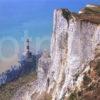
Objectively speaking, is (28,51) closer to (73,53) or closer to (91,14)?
(91,14)

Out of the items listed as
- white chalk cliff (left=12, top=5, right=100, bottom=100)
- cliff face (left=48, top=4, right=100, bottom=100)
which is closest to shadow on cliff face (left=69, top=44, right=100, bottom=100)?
white chalk cliff (left=12, top=5, right=100, bottom=100)

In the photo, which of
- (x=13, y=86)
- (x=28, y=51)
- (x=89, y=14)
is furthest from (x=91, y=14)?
(x=28, y=51)

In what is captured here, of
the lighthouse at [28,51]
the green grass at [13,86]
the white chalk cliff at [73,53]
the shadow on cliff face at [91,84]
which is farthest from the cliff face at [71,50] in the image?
the lighthouse at [28,51]

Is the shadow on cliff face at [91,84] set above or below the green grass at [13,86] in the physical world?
above

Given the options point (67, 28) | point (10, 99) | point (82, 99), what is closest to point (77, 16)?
point (67, 28)

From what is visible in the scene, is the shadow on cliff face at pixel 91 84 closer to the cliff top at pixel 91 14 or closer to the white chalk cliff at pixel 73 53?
the white chalk cliff at pixel 73 53

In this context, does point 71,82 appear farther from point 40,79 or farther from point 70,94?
point 40,79

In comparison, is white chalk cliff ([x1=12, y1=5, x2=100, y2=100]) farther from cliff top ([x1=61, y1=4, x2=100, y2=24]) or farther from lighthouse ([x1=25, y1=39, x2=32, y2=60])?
lighthouse ([x1=25, y1=39, x2=32, y2=60])
